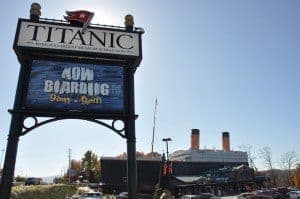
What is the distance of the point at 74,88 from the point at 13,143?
249 cm

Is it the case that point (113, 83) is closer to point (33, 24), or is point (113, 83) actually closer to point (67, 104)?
point (67, 104)

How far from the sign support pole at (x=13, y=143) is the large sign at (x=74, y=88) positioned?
277 millimetres

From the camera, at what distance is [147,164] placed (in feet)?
235

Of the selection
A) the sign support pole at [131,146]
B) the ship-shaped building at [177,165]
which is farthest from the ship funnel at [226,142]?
the sign support pole at [131,146]

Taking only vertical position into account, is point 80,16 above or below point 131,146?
above

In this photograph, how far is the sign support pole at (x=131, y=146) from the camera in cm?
1152

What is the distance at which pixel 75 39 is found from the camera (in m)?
12.7

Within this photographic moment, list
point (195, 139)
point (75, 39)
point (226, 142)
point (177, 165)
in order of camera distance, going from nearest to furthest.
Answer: point (75, 39)
point (177, 165)
point (195, 139)
point (226, 142)

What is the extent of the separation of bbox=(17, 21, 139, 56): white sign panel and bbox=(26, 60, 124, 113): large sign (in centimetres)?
58

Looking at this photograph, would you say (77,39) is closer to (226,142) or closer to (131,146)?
(131,146)

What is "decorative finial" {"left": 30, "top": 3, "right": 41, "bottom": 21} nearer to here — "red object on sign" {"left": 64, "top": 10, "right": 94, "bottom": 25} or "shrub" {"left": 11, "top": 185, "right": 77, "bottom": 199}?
"red object on sign" {"left": 64, "top": 10, "right": 94, "bottom": 25}

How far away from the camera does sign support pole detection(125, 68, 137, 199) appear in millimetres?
11516

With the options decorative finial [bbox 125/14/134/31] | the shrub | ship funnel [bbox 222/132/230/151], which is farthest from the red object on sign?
ship funnel [bbox 222/132/230/151]

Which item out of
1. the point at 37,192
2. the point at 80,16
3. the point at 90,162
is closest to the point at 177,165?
the point at 90,162
